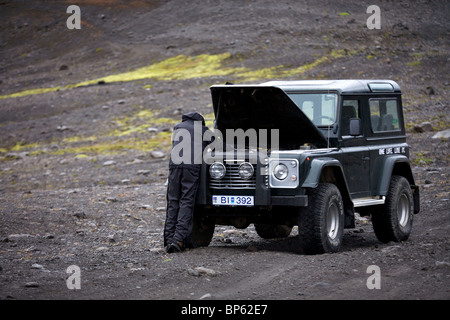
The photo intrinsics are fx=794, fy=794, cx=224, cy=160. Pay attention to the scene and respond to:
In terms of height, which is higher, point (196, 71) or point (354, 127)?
point (196, 71)

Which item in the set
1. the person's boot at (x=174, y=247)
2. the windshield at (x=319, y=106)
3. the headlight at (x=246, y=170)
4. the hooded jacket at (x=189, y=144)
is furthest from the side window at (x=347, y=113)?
the person's boot at (x=174, y=247)

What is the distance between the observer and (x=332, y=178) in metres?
10.5

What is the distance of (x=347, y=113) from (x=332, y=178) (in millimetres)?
1021

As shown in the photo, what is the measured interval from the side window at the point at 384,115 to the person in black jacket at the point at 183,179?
2611 millimetres

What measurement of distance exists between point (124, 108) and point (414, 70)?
1215cm

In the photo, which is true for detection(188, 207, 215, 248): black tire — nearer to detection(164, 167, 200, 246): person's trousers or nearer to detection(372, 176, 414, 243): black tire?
detection(164, 167, 200, 246): person's trousers

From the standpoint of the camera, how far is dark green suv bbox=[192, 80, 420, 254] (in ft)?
31.9

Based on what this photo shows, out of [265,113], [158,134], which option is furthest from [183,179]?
[158,134]

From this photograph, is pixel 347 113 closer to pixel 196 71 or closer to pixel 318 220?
pixel 318 220

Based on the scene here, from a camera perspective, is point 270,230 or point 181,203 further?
point 270,230

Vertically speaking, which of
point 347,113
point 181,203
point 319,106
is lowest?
point 181,203

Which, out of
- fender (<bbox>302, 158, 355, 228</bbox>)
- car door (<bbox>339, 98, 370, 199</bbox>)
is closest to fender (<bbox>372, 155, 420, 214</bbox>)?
car door (<bbox>339, 98, 370, 199</bbox>)

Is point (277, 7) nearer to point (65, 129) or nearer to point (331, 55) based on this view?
point (331, 55)
